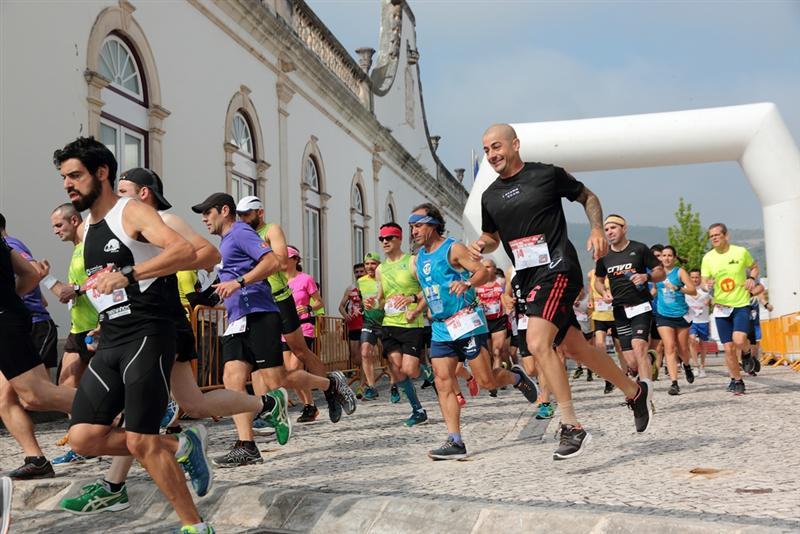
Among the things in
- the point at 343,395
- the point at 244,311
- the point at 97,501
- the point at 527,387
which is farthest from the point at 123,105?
the point at 97,501

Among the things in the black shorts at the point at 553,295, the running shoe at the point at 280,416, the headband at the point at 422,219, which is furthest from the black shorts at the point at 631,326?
the running shoe at the point at 280,416

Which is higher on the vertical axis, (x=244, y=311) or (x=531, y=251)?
(x=531, y=251)

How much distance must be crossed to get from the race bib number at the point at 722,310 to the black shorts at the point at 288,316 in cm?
552

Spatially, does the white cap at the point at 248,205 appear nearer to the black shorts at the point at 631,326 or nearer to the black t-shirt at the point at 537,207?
the black t-shirt at the point at 537,207

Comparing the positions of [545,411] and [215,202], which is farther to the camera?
[545,411]

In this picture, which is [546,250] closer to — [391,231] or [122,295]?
[122,295]

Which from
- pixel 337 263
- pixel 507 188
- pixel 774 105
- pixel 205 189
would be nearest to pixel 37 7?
pixel 205 189

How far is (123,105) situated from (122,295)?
8.72 meters

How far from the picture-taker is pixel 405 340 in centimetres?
902

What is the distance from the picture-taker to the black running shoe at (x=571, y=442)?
5.35 m

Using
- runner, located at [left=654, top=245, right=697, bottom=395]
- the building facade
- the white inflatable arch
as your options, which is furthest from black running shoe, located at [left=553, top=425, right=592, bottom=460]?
the white inflatable arch

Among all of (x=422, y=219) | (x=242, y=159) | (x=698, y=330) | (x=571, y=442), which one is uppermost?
(x=242, y=159)

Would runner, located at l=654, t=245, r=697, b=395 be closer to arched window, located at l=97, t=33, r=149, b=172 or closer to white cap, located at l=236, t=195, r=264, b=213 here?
white cap, located at l=236, t=195, r=264, b=213

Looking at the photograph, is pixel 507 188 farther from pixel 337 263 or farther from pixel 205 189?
pixel 337 263
